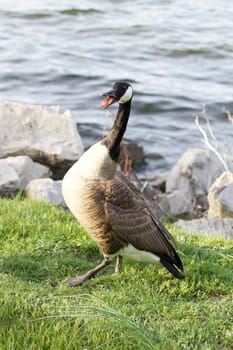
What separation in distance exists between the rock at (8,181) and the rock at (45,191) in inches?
6.9

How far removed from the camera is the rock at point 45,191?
29.2 ft

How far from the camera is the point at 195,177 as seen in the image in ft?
38.9

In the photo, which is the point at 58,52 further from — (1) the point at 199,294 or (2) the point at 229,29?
(1) the point at 199,294

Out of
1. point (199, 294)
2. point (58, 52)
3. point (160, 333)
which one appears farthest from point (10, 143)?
point (58, 52)

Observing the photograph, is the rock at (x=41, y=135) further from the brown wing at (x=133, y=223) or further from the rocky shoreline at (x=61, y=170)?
the brown wing at (x=133, y=223)

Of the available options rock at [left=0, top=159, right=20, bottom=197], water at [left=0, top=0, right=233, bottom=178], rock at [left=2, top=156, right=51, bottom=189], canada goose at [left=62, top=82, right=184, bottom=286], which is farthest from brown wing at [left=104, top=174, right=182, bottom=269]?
water at [left=0, top=0, right=233, bottom=178]

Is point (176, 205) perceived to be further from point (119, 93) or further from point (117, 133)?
point (119, 93)

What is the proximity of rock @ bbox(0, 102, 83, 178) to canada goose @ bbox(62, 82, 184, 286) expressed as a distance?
4865 mm

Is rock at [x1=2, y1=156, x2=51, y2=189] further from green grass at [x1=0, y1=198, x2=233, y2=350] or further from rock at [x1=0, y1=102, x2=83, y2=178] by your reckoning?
green grass at [x1=0, y1=198, x2=233, y2=350]

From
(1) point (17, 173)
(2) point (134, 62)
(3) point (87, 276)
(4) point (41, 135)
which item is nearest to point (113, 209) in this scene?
(3) point (87, 276)

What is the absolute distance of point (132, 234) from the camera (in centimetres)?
616

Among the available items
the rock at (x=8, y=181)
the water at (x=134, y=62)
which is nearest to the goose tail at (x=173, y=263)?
the rock at (x=8, y=181)

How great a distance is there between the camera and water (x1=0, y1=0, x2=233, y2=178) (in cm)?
1561

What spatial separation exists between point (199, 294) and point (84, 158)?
1352 mm
